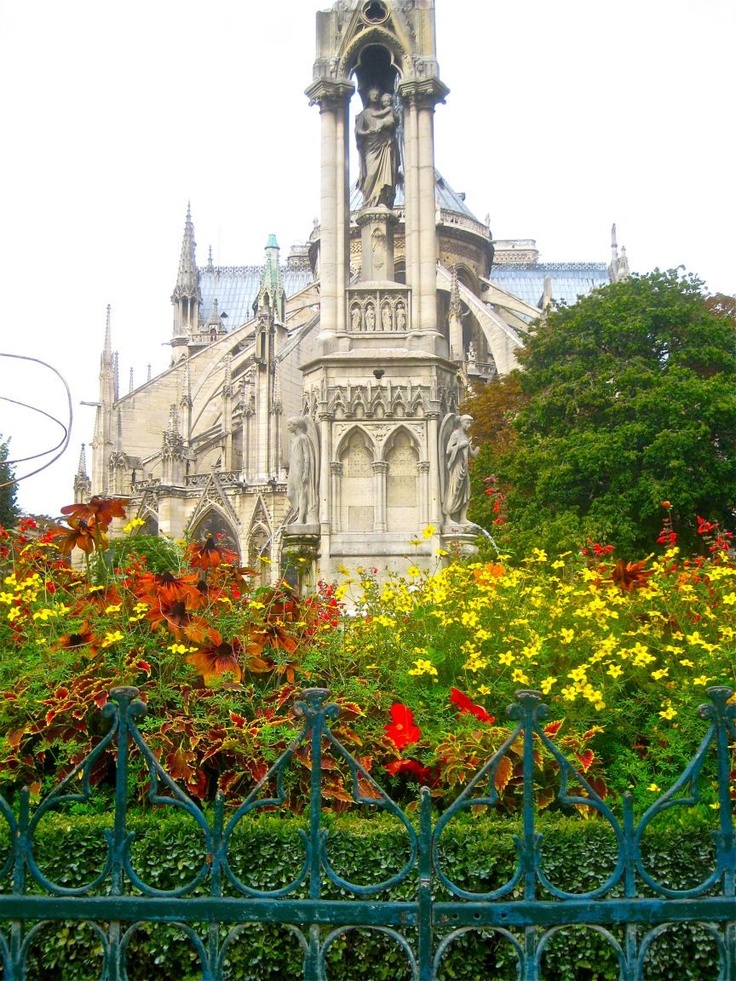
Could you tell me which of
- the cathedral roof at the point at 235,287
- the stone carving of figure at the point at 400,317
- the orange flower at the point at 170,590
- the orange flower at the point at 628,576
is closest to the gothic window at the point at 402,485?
the stone carving of figure at the point at 400,317

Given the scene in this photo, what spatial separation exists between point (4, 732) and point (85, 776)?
2435mm

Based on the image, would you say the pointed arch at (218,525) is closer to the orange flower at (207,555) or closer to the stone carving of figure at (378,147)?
the stone carving of figure at (378,147)

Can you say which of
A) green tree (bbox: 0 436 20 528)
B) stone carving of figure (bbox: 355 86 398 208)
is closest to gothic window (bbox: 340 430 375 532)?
stone carving of figure (bbox: 355 86 398 208)

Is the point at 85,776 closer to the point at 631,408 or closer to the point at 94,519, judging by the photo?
the point at 94,519

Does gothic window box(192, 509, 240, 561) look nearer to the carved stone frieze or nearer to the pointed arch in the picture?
the pointed arch

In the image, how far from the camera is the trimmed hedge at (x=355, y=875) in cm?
477

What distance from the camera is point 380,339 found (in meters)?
12.5

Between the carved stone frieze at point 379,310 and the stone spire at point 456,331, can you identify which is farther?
the stone spire at point 456,331

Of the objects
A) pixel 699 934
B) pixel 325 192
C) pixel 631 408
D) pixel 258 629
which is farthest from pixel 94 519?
pixel 631 408

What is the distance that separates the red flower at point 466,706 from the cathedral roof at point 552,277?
7049 cm

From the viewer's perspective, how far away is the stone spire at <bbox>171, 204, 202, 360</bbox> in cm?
→ 6569

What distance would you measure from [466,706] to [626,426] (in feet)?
64.0

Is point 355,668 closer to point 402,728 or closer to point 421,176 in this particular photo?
point 402,728

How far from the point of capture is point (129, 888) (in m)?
4.74
